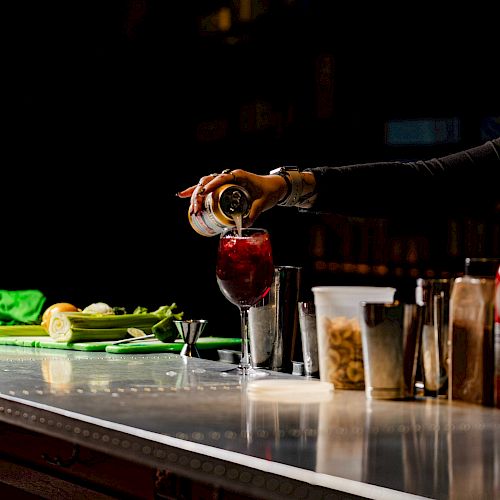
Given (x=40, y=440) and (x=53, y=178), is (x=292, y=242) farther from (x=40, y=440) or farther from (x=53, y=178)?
Result: (x=40, y=440)

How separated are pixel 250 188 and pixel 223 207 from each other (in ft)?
0.52

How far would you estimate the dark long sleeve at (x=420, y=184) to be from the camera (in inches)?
95.6

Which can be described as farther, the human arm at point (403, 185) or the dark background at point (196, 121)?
the dark background at point (196, 121)

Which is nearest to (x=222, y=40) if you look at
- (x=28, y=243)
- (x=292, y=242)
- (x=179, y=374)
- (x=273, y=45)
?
(x=273, y=45)

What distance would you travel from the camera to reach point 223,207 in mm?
2002

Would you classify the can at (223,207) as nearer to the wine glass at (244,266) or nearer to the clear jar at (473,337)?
the wine glass at (244,266)

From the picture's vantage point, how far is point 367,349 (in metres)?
1.42

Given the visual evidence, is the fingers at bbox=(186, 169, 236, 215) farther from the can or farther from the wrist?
the wrist

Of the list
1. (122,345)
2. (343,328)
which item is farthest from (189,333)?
(343,328)

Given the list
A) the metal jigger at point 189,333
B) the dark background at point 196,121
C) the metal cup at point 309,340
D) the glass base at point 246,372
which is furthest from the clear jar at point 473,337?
the dark background at point 196,121

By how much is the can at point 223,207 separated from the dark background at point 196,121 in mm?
2041

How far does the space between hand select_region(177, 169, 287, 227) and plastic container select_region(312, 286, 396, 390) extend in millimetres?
569

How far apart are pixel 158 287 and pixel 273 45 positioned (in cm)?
143

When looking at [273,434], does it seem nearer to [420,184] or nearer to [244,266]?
[244,266]
